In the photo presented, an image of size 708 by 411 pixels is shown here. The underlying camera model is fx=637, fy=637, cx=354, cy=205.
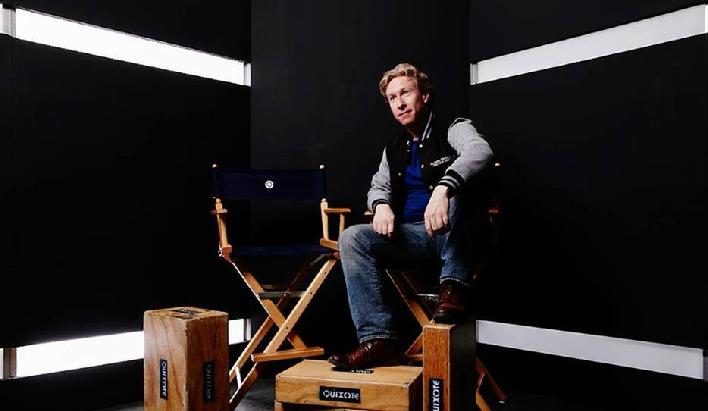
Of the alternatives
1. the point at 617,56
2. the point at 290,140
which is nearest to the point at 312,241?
the point at 290,140

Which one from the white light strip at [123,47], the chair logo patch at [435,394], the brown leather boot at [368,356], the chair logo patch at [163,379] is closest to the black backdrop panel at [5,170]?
the white light strip at [123,47]

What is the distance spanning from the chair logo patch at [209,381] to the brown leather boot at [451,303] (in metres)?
0.93

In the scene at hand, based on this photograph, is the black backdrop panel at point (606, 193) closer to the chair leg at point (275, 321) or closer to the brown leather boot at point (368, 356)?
the chair leg at point (275, 321)

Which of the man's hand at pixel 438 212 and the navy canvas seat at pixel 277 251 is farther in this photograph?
the navy canvas seat at pixel 277 251

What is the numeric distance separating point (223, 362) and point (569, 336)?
1830mm

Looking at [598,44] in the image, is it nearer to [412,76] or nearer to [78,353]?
[412,76]

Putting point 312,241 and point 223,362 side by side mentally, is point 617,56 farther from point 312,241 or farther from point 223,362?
point 223,362

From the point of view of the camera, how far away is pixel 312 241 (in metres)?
3.95

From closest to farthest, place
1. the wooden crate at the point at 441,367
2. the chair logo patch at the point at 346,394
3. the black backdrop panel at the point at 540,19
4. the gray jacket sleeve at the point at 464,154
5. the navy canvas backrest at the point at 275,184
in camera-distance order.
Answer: the wooden crate at the point at 441,367 → the chair logo patch at the point at 346,394 → the gray jacket sleeve at the point at 464,154 → the black backdrop panel at the point at 540,19 → the navy canvas backrest at the point at 275,184

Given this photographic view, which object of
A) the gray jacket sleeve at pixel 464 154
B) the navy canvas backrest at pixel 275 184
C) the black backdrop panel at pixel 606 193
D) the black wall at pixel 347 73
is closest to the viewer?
the gray jacket sleeve at pixel 464 154

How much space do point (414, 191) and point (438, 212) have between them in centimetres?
56

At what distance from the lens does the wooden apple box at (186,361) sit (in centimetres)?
248

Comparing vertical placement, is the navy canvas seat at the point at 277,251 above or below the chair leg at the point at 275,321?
above

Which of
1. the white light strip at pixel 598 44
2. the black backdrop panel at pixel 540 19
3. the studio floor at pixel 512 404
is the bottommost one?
the studio floor at pixel 512 404
